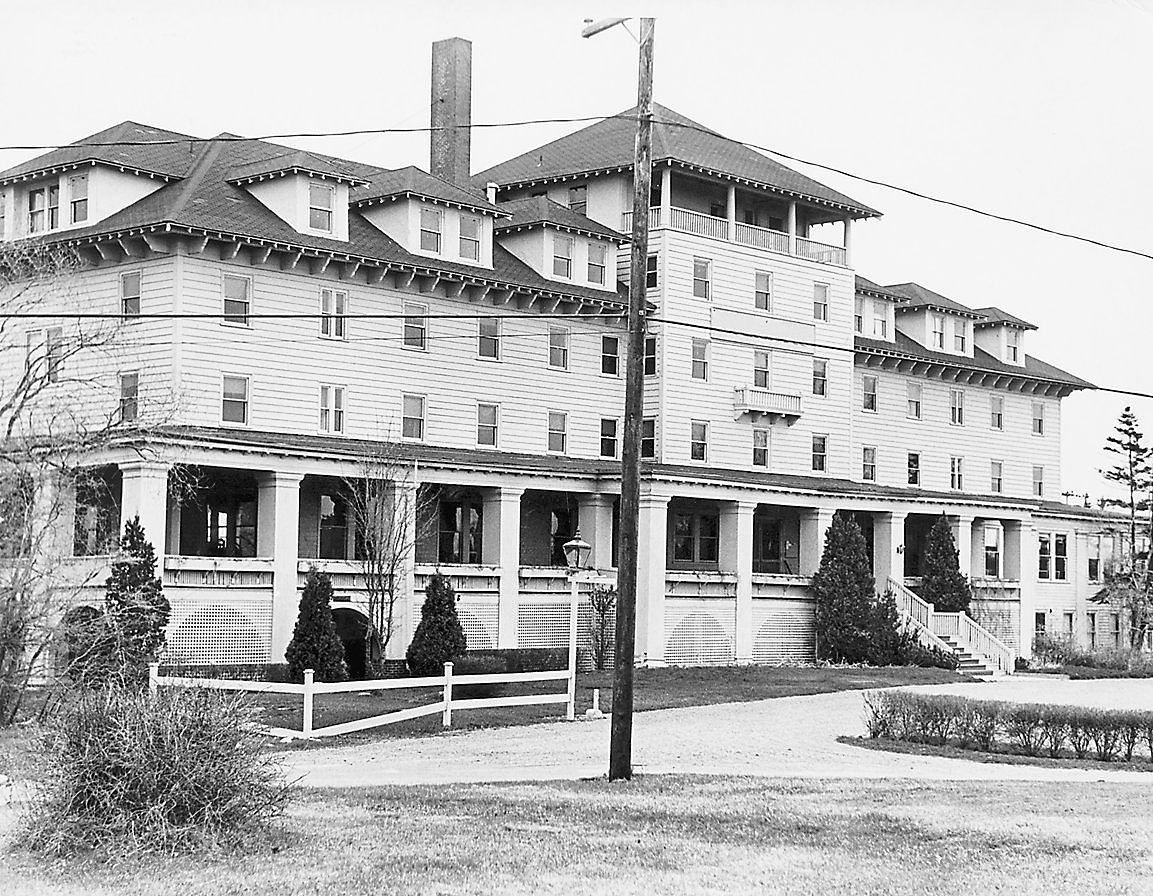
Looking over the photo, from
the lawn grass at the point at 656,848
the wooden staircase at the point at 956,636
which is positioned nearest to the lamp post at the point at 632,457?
the lawn grass at the point at 656,848

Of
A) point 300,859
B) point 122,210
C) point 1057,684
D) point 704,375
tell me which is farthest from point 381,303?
point 300,859

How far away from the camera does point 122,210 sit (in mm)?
43969

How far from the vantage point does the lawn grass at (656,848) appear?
15703mm

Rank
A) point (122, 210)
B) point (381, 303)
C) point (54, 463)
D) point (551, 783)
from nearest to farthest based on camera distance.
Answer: point (551, 783), point (54, 463), point (122, 210), point (381, 303)

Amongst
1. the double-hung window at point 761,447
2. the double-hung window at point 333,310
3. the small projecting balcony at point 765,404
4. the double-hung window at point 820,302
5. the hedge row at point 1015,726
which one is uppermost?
the double-hung window at point 820,302

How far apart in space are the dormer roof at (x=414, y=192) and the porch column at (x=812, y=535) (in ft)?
48.4

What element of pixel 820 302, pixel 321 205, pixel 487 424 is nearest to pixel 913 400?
pixel 820 302

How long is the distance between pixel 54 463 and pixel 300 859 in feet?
62.6

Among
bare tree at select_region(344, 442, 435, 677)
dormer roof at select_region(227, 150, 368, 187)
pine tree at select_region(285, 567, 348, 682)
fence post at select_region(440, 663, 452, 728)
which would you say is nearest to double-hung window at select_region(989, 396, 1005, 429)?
bare tree at select_region(344, 442, 435, 677)

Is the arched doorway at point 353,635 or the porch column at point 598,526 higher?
the porch column at point 598,526

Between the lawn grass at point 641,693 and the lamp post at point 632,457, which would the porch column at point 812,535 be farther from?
the lamp post at point 632,457

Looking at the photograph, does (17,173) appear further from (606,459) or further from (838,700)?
(838,700)

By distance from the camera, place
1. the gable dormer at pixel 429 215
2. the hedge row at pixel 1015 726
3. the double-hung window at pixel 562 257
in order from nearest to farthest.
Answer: the hedge row at pixel 1015 726 < the gable dormer at pixel 429 215 < the double-hung window at pixel 562 257

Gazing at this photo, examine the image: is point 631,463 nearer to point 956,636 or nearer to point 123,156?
point 123,156
